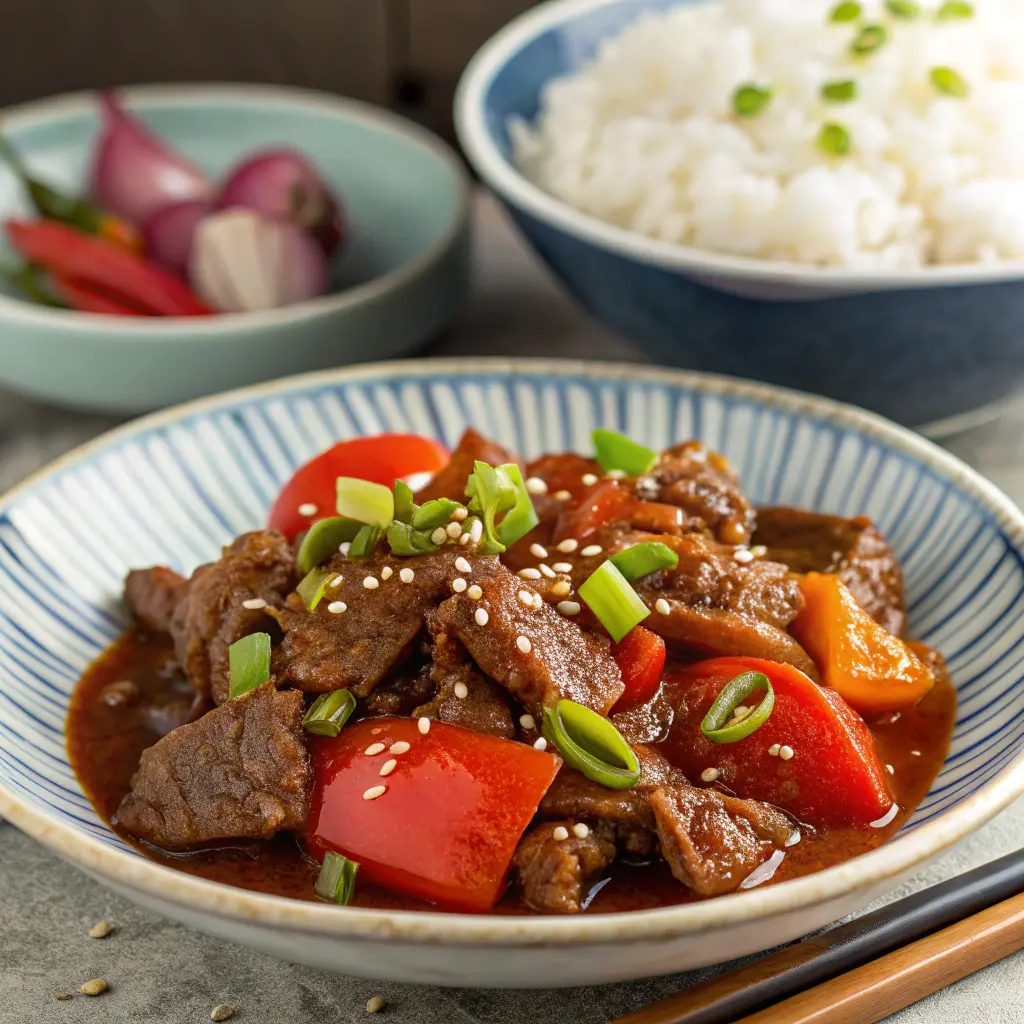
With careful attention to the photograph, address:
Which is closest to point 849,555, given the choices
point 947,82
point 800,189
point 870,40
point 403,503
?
point 403,503

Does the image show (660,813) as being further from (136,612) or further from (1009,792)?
(136,612)

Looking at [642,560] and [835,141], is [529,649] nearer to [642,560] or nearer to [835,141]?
[642,560]

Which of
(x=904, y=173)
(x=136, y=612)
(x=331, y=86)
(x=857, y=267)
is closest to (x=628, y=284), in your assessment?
(x=857, y=267)

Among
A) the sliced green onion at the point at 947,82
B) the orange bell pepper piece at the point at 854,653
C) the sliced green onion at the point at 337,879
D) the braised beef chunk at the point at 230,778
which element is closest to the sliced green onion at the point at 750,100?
the sliced green onion at the point at 947,82

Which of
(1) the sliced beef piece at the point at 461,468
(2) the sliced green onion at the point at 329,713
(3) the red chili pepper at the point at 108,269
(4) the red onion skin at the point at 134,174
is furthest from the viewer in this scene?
(4) the red onion skin at the point at 134,174

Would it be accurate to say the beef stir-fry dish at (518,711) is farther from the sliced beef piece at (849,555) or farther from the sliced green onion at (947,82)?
the sliced green onion at (947,82)
